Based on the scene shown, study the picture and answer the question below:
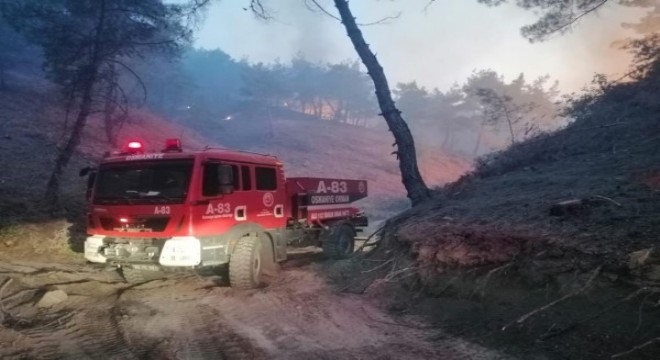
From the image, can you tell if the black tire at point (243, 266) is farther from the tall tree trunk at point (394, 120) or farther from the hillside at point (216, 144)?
the hillside at point (216, 144)

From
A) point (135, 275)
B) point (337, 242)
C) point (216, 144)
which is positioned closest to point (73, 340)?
point (135, 275)

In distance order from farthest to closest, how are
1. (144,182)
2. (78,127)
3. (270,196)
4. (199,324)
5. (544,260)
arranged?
(78,127) → (270,196) → (144,182) → (199,324) → (544,260)

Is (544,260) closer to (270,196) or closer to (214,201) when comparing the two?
(214,201)

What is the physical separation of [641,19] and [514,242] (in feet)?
76.1

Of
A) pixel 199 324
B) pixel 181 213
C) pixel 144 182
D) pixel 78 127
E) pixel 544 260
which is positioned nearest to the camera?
pixel 544 260

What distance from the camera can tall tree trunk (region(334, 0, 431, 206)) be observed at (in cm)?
1182

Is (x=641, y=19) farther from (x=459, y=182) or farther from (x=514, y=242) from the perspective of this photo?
(x=514, y=242)

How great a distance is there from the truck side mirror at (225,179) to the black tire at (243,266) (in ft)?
3.64

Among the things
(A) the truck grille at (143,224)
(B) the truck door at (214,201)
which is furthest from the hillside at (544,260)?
(A) the truck grille at (143,224)

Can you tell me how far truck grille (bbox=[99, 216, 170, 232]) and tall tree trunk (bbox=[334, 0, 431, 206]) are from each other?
6.67 m

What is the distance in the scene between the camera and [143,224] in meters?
7.27

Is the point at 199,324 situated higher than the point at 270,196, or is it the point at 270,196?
the point at 270,196

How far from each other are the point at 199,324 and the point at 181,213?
1.95 m

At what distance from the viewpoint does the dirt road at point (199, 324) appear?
4.97 m
